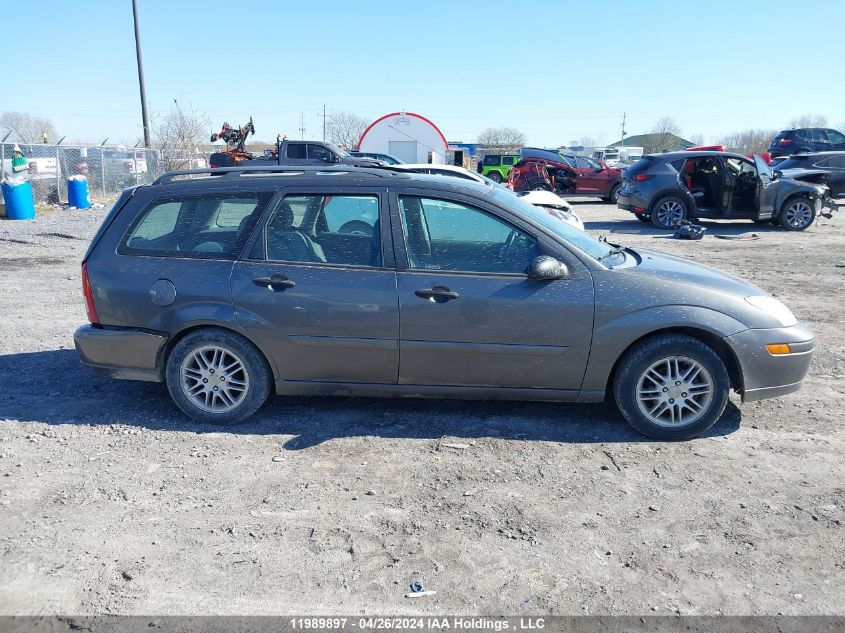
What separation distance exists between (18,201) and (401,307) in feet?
53.9

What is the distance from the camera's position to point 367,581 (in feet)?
10.4

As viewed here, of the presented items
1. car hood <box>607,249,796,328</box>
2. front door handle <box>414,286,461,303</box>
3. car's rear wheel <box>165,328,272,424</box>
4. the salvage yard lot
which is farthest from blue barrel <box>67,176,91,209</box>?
car hood <box>607,249,796,328</box>

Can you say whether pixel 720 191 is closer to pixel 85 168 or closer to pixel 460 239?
pixel 460 239

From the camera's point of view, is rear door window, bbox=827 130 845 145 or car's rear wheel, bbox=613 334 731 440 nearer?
car's rear wheel, bbox=613 334 731 440

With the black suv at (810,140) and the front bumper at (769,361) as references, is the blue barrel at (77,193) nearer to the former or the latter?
the front bumper at (769,361)

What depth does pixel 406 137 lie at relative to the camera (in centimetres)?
3888

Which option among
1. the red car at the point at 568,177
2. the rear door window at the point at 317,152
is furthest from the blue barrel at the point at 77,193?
the red car at the point at 568,177

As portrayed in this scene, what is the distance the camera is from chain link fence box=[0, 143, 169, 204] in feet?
68.7

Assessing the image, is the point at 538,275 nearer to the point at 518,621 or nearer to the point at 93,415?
the point at 518,621

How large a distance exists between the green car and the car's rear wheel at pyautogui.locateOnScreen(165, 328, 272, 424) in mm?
33664

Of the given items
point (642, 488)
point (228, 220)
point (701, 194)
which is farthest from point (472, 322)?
point (701, 194)

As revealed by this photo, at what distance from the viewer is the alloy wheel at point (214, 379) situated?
4.82 meters

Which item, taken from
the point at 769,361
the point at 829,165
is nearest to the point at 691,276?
the point at 769,361

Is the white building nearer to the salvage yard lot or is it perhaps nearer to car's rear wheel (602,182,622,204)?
car's rear wheel (602,182,622,204)
